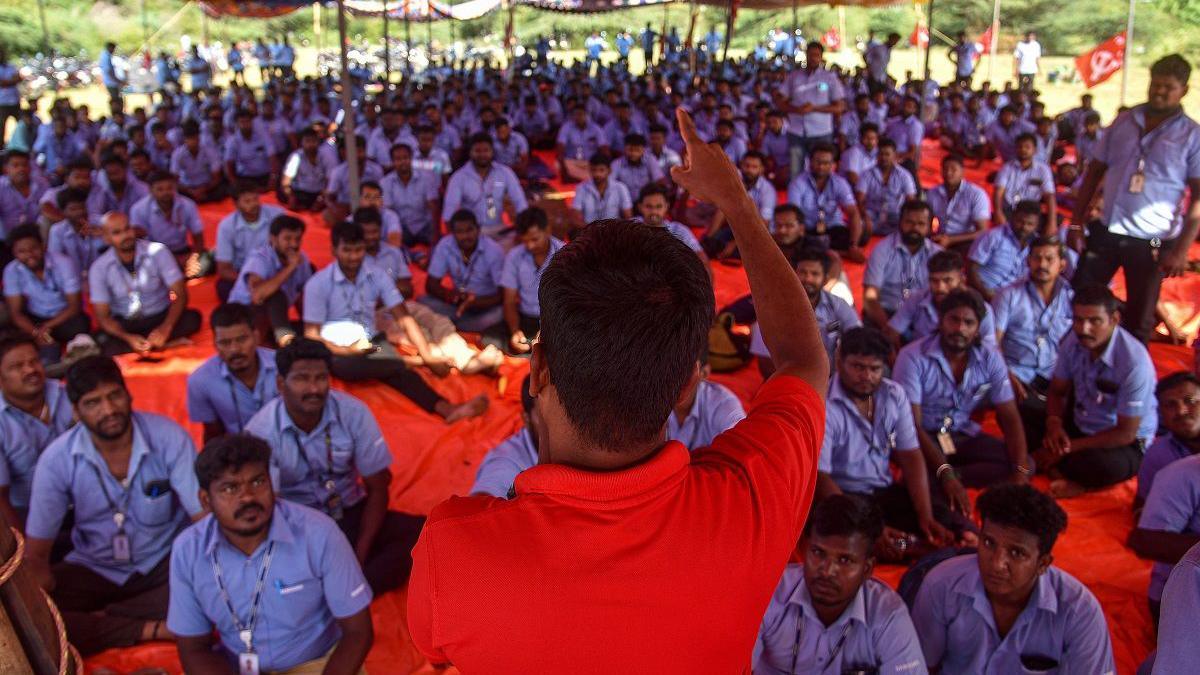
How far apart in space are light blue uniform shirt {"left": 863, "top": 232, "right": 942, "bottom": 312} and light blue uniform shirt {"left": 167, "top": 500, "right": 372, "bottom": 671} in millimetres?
3819

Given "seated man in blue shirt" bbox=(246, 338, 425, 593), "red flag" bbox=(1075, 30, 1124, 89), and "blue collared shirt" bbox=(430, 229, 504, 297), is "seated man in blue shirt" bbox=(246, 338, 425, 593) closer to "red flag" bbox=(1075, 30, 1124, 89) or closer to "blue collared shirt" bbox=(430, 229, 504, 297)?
"blue collared shirt" bbox=(430, 229, 504, 297)

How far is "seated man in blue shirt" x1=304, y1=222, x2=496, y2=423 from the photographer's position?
15.8ft

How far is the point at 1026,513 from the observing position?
2561mm

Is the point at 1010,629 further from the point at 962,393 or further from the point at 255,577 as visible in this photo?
the point at 255,577

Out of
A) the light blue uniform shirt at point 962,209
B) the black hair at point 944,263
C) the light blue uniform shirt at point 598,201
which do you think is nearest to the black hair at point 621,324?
the black hair at point 944,263

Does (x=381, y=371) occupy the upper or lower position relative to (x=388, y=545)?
upper

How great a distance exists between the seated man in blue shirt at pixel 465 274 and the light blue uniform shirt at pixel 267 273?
0.76 metres

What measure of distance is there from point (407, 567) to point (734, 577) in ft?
8.38

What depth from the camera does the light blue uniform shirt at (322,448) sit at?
11.1 ft

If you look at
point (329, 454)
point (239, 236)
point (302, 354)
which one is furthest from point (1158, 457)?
point (239, 236)

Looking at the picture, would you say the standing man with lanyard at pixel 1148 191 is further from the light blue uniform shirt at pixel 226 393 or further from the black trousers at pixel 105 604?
the black trousers at pixel 105 604

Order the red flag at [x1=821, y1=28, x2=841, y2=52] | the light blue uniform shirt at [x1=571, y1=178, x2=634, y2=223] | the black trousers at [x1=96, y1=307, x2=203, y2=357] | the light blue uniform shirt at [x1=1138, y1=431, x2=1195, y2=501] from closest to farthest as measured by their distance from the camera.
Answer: the light blue uniform shirt at [x1=1138, y1=431, x2=1195, y2=501]
the black trousers at [x1=96, y1=307, x2=203, y2=357]
the light blue uniform shirt at [x1=571, y1=178, x2=634, y2=223]
the red flag at [x1=821, y1=28, x2=841, y2=52]

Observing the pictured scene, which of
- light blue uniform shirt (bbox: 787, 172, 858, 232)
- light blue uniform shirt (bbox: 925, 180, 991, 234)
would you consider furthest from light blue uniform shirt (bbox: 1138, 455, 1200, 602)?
light blue uniform shirt (bbox: 787, 172, 858, 232)

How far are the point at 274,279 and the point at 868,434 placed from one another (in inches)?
136
